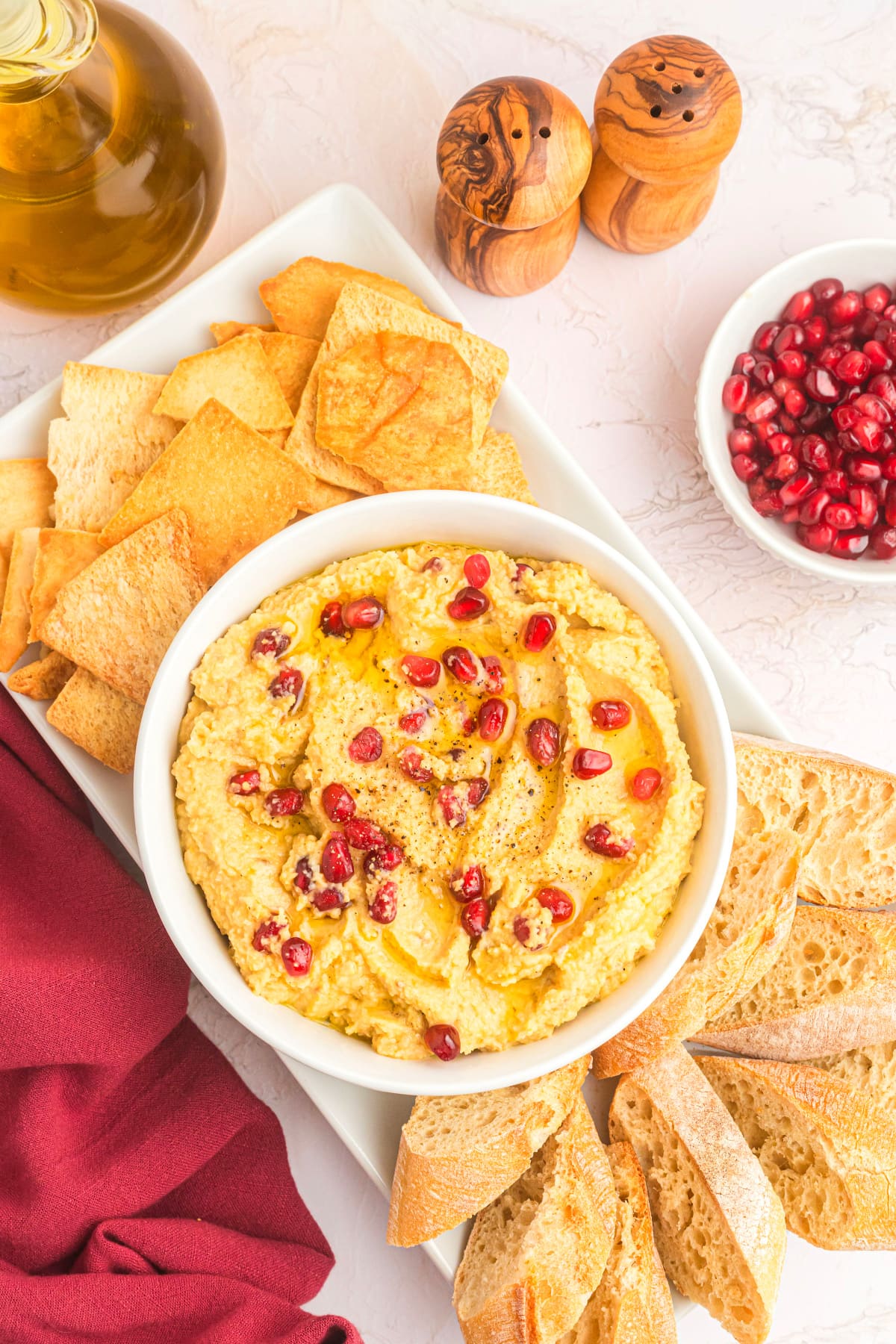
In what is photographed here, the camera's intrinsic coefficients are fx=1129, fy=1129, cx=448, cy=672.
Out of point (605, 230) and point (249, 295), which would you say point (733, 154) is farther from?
point (249, 295)

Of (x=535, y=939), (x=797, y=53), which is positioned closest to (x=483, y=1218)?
(x=535, y=939)

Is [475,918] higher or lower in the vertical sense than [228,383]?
lower

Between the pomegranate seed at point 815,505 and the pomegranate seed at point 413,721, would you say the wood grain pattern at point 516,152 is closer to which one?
the pomegranate seed at point 815,505

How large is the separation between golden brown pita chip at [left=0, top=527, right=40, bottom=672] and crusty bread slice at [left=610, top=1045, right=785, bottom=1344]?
7.26 ft

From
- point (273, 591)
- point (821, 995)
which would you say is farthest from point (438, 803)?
point (821, 995)

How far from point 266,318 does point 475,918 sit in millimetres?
1945

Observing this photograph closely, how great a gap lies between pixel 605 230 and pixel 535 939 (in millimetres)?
2329

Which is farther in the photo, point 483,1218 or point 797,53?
point 797,53

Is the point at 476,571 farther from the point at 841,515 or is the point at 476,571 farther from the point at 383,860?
the point at 841,515

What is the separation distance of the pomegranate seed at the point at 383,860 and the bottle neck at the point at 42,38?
1.88 m

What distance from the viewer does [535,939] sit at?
2.71 m

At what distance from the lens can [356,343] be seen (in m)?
3.26

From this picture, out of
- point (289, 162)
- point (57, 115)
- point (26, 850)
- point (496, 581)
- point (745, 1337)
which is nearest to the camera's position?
point (57, 115)

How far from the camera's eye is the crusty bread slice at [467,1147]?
3082mm
